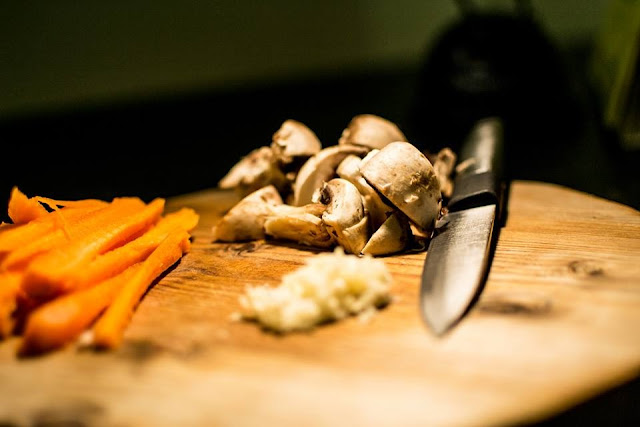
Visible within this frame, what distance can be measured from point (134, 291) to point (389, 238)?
75 cm

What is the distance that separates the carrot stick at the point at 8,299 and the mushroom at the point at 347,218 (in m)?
0.87

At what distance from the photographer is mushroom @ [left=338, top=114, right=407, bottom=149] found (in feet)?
6.68

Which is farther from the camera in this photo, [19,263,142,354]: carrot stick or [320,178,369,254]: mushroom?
[320,178,369,254]: mushroom

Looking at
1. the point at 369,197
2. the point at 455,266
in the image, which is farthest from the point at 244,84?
the point at 455,266

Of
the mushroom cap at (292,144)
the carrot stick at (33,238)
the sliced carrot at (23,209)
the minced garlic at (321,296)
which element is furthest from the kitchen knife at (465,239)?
the sliced carrot at (23,209)

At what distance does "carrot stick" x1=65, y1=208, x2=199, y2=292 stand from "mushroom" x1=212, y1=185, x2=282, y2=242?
0.15 m

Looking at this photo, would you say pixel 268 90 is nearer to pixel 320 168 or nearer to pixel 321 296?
pixel 320 168

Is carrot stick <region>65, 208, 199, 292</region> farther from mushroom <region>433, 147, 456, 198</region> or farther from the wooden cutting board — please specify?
mushroom <region>433, 147, 456, 198</region>

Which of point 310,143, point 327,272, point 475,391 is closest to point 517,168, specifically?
point 310,143

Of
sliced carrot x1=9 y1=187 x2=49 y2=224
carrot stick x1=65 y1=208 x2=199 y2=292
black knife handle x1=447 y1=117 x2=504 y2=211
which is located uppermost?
sliced carrot x1=9 y1=187 x2=49 y2=224

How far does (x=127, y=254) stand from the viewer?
1695 millimetres

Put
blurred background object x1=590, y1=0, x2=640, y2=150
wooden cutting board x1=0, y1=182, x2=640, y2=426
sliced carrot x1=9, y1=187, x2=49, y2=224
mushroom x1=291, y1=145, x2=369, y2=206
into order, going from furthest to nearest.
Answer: blurred background object x1=590, y1=0, x2=640, y2=150 → mushroom x1=291, y1=145, x2=369, y2=206 → sliced carrot x1=9, y1=187, x2=49, y2=224 → wooden cutting board x1=0, y1=182, x2=640, y2=426

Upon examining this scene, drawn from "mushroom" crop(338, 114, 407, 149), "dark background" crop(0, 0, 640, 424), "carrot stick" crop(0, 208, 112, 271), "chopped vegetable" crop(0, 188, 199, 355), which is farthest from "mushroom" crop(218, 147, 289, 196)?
"dark background" crop(0, 0, 640, 424)

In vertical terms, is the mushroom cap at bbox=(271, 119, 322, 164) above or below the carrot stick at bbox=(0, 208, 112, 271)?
above
